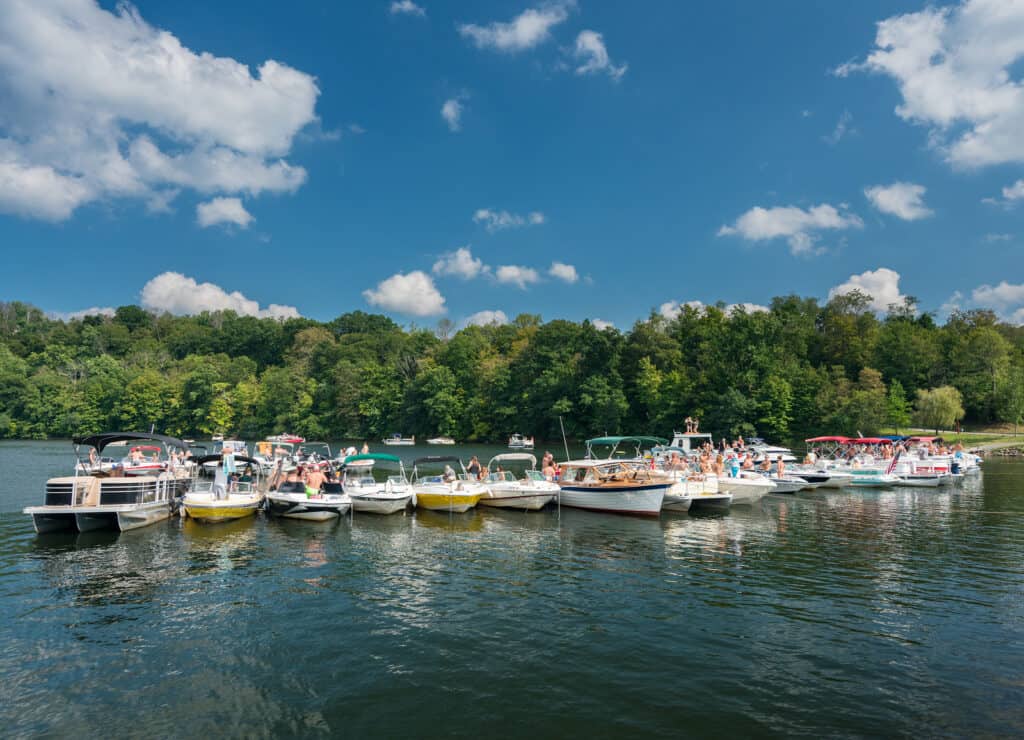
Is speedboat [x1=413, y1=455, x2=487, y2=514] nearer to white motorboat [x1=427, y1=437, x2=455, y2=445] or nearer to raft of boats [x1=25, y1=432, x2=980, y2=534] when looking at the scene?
raft of boats [x1=25, y1=432, x2=980, y2=534]

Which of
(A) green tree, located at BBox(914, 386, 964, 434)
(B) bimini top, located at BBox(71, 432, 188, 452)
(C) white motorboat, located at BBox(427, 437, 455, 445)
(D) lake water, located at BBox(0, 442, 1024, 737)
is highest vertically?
(A) green tree, located at BBox(914, 386, 964, 434)

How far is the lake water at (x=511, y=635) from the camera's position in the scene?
9883 mm

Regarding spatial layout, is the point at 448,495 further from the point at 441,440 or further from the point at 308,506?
the point at 441,440

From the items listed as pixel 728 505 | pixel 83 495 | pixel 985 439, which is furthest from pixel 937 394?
pixel 83 495

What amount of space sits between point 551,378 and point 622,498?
3036 inches

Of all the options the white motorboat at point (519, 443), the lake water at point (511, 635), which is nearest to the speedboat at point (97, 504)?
the lake water at point (511, 635)

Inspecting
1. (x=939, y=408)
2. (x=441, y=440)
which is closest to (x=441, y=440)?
(x=441, y=440)

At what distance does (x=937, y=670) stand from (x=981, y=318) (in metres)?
120

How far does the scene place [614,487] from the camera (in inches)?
1150

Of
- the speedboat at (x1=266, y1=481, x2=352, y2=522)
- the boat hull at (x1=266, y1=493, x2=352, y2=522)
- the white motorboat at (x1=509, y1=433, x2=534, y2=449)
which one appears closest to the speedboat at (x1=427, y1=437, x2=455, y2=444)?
the white motorboat at (x1=509, y1=433, x2=534, y2=449)

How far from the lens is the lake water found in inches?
389

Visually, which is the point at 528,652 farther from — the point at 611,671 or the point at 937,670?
the point at 937,670

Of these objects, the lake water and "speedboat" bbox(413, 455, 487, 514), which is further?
"speedboat" bbox(413, 455, 487, 514)

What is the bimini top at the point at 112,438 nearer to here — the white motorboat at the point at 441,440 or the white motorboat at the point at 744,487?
the white motorboat at the point at 744,487
